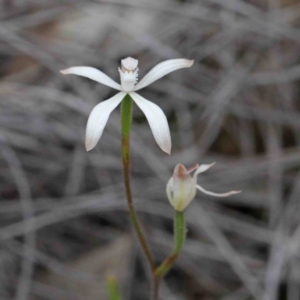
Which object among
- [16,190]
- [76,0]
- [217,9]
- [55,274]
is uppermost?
[217,9]

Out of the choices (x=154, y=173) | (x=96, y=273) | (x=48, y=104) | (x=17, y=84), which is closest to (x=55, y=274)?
(x=96, y=273)

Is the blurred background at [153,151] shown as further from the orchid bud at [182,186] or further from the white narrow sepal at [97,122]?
the white narrow sepal at [97,122]

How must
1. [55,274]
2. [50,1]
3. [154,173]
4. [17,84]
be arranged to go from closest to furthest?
[55,274] → [154,173] → [17,84] → [50,1]

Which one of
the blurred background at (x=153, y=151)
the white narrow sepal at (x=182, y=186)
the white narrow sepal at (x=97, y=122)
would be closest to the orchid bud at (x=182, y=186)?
the white narrow sepal at (x=182, y=186)

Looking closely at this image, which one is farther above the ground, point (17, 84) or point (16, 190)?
point (17, 84)

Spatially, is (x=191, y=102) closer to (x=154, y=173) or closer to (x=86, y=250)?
(x=154, y=173)

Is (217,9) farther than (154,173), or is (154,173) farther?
(217,9)

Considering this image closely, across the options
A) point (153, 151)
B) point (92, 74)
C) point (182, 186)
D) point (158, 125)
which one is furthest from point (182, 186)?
point (153, 151)
